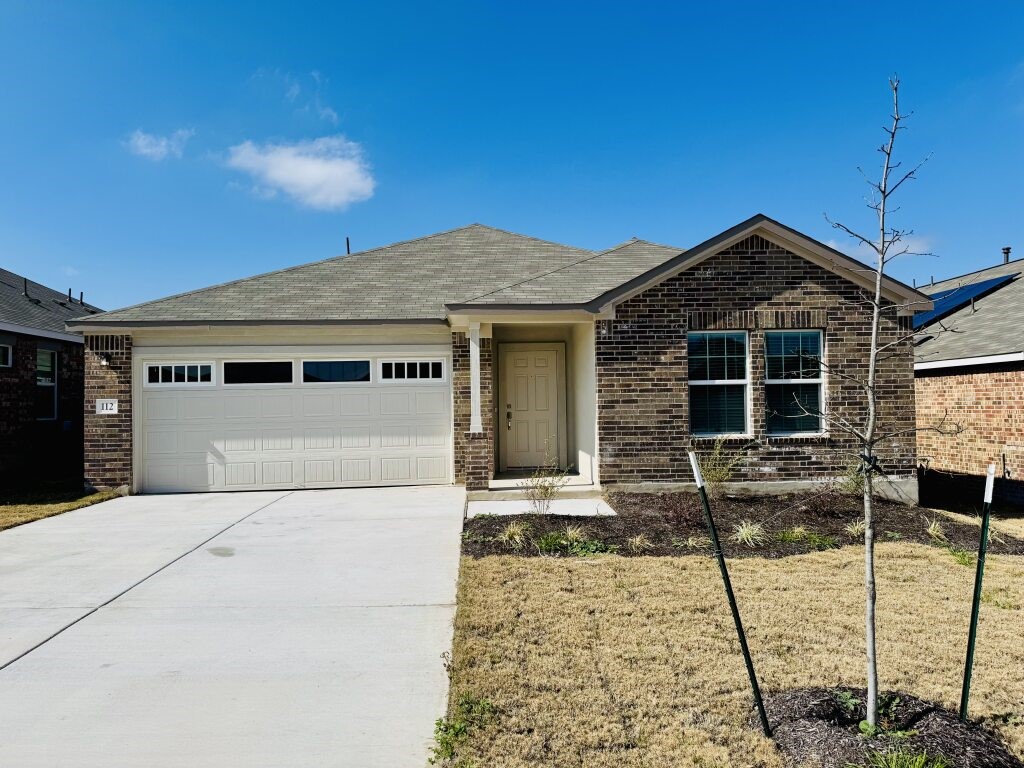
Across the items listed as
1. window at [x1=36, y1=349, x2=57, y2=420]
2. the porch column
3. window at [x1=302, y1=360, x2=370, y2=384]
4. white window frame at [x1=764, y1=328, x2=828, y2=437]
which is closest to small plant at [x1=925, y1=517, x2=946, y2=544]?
white window frame at [x1=764, y1=328, x2=828, y2=437]

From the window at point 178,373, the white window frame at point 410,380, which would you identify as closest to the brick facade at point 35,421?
the window at point 178,373

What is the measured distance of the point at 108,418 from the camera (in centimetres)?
1010

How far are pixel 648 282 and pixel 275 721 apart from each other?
759 centimetres

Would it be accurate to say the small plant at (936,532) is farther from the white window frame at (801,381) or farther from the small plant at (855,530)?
the white window frame at (801,381)

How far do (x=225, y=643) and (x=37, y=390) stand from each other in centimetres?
1249

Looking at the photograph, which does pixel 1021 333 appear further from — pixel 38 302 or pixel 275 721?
pixel 38 302

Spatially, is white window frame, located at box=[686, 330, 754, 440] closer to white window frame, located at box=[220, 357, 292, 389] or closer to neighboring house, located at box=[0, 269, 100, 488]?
white window frame, located at box=[220, 357, 292, 389]

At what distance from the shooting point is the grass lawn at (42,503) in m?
8.38

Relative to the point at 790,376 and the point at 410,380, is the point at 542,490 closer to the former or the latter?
the point at 410,380

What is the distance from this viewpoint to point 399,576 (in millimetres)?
5570

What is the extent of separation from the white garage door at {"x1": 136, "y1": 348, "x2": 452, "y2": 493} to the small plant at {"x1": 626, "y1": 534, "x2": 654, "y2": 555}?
4.77m

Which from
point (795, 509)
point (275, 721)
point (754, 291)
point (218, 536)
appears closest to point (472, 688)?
point (275, 721)

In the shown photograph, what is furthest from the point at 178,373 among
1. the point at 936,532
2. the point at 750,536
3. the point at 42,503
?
the point at 936,532

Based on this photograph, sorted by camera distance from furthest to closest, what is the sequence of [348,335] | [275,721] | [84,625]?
[348,335]
[84,625]
[275,721]
